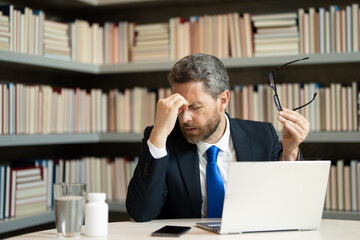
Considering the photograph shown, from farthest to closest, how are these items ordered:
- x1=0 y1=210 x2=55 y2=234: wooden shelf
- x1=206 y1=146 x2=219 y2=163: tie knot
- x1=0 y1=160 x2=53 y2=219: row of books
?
1. x1=0 y1=160 x2=53 y2=219: row of books
2. x1=0 y1=210 x2=55 y2=234: wooden shelf
3. x1=206 y1=146 x2=219 y2=163: tie knot

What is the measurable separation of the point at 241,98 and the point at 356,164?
73cm

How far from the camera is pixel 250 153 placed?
1973mm

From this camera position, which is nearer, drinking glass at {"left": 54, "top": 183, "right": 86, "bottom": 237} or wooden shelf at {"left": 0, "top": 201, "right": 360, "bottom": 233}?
drinking glass at {"left": 54, "top": 183, "right": 86, "bottom": 237}

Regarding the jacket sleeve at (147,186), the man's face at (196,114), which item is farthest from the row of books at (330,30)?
the jacket sleeve at (147,186)

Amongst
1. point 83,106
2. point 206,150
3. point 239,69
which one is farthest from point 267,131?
point 83,106

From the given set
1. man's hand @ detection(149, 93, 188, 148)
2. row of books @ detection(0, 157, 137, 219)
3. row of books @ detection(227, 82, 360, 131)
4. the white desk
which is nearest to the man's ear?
man's hand @ detection(149, 93, 188, 148)

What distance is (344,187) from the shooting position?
104 inches

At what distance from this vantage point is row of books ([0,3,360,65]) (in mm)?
2646

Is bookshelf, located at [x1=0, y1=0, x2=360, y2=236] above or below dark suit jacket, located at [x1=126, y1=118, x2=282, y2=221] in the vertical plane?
above

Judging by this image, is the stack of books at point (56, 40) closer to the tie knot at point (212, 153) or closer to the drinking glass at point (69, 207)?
the tie knot at point (212, 153)

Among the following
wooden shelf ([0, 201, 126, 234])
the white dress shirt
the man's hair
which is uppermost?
the man's hair

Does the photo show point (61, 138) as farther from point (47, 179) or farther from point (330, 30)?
point (330, 30)

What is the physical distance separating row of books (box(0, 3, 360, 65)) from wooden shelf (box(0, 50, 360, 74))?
5cm

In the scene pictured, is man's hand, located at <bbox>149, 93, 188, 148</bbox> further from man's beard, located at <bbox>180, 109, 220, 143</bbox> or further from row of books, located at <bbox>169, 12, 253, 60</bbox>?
row of books, located at <bbox>169, 12, 253, 60</bbox>
